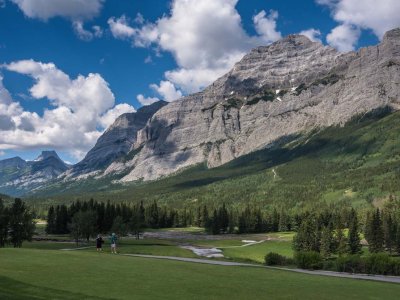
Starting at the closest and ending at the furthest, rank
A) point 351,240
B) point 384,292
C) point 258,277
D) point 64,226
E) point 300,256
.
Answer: point 384,292 < point 258,277 < point 300,256 < point 351,240 < point 64,226

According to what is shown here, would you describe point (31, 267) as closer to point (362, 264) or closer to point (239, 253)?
point (362, 264)

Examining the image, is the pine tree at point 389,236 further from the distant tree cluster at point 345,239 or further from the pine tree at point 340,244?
the pine tree at point 340,244

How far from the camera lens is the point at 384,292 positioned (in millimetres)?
35781

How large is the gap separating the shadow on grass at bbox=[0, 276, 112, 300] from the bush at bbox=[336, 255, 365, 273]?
51.2 metres

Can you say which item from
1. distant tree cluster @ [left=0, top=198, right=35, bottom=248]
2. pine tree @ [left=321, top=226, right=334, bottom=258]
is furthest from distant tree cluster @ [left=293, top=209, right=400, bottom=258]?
distant tree cluster @ [left=0, top=198, right=35, bottom=248]

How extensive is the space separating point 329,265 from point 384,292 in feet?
113

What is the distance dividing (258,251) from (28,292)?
88.8 m

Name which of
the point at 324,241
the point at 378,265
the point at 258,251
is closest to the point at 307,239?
the point at 324,241

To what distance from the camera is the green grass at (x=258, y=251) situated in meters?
94.1

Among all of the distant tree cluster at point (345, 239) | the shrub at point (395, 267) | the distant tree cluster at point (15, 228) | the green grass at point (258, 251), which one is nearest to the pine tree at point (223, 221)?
the green grass at point (258, 251)

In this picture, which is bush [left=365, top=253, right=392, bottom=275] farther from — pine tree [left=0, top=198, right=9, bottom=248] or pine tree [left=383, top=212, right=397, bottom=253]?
pine tree [left=0, top=198, right=9, bottom=248]

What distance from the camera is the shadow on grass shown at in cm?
2295

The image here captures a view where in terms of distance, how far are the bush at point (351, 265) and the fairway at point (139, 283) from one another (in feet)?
87.7

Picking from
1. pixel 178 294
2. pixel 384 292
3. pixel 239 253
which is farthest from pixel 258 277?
A: pixel 239 253
